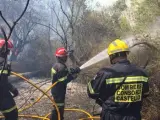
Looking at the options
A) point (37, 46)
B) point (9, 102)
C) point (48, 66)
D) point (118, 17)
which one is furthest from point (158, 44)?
point (37, 46)

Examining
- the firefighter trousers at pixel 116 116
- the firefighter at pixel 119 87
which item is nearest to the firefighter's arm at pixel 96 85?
the firefighter at pixel 119 87

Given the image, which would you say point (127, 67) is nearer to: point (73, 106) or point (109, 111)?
point (109, 111)

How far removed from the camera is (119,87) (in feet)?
9.57

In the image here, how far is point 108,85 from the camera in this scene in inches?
114

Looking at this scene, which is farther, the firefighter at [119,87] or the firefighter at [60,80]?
the firefighter at [60,80]

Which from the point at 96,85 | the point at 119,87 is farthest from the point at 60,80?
the point at 119,87

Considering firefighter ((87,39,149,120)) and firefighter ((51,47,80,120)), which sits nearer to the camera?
firefighter ((87,39,149,120))

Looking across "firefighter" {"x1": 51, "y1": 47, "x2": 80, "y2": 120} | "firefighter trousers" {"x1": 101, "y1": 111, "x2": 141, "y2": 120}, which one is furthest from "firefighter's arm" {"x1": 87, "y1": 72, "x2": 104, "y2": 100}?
"firefighter" {"x1": 51, "y1": 47, "x2": 80, "y2": 120}

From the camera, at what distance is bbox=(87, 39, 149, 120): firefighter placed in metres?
2.91

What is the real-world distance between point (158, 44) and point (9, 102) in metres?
3.47

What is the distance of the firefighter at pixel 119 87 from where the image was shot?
291 cm

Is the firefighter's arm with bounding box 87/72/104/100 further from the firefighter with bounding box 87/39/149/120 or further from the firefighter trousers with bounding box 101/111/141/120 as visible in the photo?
the firefighter trousers with bounding box 101/111/141/120

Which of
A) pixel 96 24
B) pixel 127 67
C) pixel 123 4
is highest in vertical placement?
pixel 123 4

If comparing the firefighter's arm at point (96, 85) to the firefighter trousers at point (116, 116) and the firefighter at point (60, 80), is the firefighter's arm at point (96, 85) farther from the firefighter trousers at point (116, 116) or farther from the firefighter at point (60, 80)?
the firefighter at point (60, 80)
